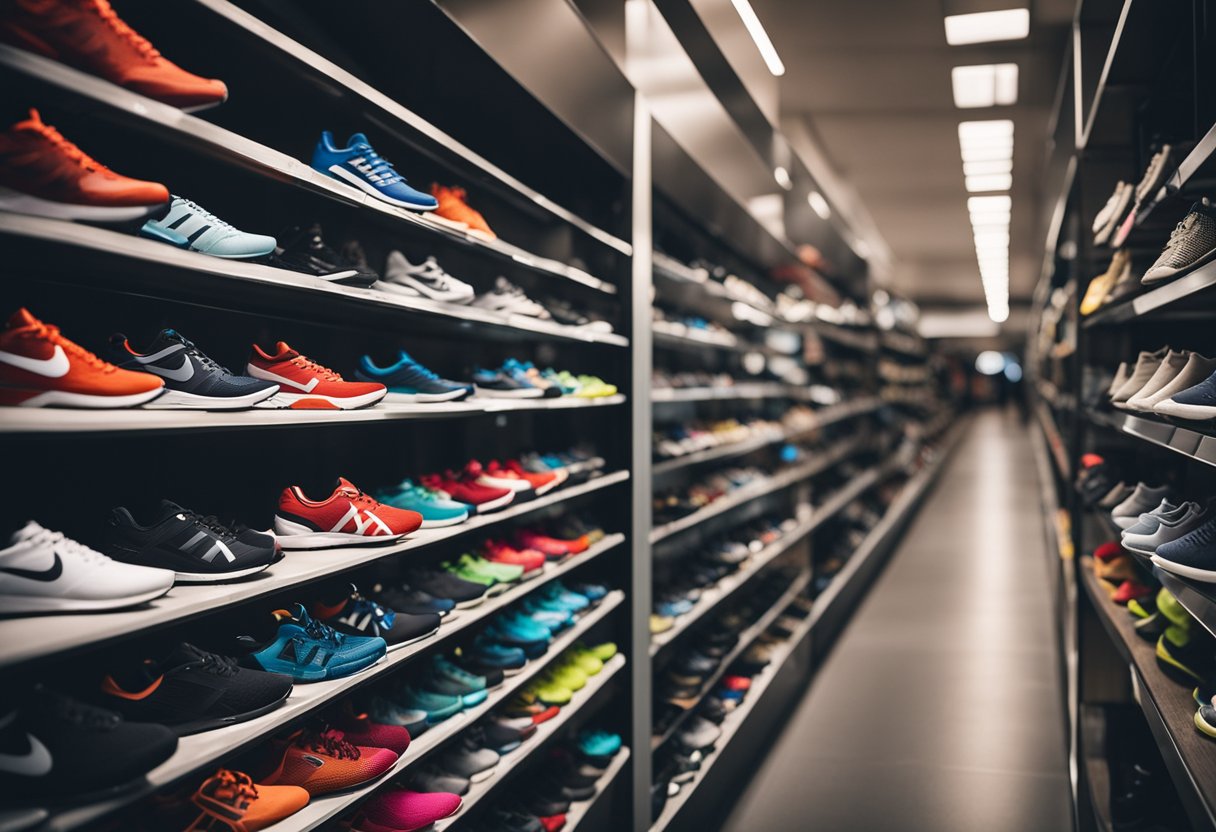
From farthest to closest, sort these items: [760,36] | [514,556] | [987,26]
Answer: [987,26], [760,36], [514,556]

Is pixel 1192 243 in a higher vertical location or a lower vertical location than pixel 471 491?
higher

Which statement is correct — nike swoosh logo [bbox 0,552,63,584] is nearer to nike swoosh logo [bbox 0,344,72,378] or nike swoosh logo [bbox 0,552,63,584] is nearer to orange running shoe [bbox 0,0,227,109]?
nike swoosh logo [bbox 0,344,72,378]

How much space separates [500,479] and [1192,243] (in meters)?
1.80

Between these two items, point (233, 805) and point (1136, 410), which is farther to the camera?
point (1136, 410)

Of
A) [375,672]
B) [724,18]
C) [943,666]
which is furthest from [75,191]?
[943,666]

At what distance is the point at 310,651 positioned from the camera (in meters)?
1.66

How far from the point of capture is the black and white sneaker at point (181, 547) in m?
1.35

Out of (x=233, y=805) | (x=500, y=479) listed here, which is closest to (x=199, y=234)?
(x=233, y=805)

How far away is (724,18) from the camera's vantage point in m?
3.57

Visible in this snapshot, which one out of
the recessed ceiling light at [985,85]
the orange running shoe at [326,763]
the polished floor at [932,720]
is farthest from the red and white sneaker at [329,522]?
the recessed ceiling light at [985,85]

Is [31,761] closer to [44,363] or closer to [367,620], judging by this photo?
[44,363]

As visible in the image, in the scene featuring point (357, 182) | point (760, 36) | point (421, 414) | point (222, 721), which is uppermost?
point (760, 36)

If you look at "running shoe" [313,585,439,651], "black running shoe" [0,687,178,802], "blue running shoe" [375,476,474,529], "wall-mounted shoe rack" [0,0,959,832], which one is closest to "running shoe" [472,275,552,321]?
"wall-mounted shoe rack" [0,0,959,832]

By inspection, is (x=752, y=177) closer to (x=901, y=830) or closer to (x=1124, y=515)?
(x=1124, y=515)
